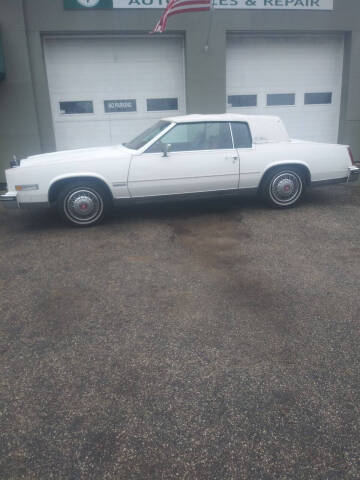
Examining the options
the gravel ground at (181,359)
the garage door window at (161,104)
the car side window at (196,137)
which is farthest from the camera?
the garage door window at (161,104)

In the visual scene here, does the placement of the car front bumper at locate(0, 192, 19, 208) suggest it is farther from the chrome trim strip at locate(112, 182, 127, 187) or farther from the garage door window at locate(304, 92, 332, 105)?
the garage door window at locate(304, 92, 332, 105)

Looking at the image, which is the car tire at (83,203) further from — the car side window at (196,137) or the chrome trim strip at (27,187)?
the car side window at (196,137)

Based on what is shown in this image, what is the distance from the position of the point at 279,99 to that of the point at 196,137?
18.0 feet

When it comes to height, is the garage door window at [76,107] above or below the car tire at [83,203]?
above

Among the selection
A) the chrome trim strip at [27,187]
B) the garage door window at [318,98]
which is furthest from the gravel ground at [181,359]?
the garage door window at [318,98]

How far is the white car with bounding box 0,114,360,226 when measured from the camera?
582 cm

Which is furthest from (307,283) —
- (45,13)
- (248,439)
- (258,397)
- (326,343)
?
(45,13)

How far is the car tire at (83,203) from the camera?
19.4 feet

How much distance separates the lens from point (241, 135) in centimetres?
647

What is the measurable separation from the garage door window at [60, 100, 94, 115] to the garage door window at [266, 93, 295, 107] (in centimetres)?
465

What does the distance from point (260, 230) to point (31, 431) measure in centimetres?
423

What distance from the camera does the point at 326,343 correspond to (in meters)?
3.01

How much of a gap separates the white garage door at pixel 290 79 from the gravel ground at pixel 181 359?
6.36 meters

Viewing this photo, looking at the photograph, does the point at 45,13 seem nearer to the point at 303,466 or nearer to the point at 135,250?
the point at 135,250
